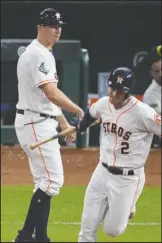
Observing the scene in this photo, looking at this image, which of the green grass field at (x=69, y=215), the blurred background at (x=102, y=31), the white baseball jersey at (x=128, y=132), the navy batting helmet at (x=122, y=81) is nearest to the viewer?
the navy batting helmet at (x=122, y=81)

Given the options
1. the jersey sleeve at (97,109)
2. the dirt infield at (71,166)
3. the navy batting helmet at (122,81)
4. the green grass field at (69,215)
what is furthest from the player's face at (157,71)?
the navy batting helmet at (122,81)

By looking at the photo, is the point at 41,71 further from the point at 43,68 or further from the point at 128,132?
the point at 128,132

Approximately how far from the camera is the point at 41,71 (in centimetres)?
607

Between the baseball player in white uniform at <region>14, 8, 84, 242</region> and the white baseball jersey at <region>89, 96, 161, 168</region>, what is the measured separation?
318mm

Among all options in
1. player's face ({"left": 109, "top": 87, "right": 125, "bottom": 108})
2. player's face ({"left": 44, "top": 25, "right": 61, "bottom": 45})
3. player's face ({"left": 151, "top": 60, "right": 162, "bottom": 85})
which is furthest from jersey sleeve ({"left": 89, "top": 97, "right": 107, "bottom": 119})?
player's face ({"left": 151, "top": 60, "right": 162, "bottom": 85})

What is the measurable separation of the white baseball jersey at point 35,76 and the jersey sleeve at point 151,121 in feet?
2.59

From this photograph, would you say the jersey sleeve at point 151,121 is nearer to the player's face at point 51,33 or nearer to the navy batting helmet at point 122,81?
the navy batting helmet at point 122,81

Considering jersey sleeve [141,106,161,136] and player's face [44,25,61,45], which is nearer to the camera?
jersey sleeve [141,106,161,136]

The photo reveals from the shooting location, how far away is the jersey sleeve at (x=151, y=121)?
228 inches

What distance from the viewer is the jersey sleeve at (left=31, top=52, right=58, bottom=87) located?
6.04m

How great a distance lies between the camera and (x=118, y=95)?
19.0 ft

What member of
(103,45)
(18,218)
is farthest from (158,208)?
(103,45)

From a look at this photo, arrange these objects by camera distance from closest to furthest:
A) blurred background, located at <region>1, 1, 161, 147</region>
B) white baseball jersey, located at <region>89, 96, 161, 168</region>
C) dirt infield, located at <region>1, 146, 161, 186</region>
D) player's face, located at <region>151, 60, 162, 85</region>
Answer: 1. white baseball jersey, located at <region>89, 96, 161, 168</region>
2. dirt infield, located at <region>1, 146, 161, 186</region>
3. player's face, located at <region>151, 60, 162, 85</region>
4. blurred background, located at <region>1, 1, 161, 147</region>

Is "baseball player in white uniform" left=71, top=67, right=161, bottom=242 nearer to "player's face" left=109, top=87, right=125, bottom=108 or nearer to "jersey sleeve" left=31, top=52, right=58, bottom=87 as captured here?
"player's face" left=109, top=87, right=125, bottom=108
